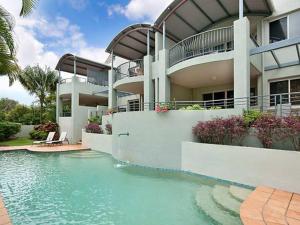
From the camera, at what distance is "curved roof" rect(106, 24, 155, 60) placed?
612 inches

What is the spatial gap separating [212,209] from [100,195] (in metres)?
3.55

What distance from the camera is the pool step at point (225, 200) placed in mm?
5951

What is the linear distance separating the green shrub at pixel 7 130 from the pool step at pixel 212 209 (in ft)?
75.4

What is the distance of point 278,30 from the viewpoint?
12602 millimetres

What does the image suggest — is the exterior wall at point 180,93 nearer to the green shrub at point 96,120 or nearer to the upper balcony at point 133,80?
the upper balcony at point 133,80

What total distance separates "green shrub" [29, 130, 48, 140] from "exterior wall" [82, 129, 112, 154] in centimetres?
658

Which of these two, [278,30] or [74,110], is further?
[74,110]

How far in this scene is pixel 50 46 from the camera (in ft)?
72.5

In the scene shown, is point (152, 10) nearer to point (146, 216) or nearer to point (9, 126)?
point (146, 216)

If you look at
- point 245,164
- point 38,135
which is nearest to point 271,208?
point 245,164

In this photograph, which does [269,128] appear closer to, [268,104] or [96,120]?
[268,104]

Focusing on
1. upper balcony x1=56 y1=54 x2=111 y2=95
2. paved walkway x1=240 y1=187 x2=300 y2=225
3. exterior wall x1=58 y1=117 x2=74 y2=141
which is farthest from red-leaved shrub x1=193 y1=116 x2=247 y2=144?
upper balcony x1=56 y1=54 x2=111 y2=95

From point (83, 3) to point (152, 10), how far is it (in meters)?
4.90

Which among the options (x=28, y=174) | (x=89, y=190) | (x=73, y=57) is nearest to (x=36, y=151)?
(x=28, y=174)
